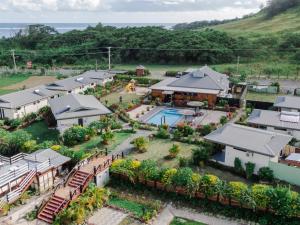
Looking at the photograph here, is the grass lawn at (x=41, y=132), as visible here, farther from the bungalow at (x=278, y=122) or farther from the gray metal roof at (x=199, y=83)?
the bungalow at (x=278, y=122)

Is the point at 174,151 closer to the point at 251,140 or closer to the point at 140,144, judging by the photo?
the point at 140,144

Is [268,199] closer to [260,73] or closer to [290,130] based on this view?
[290,130]

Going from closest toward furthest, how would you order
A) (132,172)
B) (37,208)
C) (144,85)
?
(37,208) < (132,172) < (144,85)

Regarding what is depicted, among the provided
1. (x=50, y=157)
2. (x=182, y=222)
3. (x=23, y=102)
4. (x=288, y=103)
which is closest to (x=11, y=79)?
(x=23, y=102)

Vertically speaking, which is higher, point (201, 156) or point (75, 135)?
point (75, 135)

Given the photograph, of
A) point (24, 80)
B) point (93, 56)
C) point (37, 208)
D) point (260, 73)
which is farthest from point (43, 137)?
point (93, 56)

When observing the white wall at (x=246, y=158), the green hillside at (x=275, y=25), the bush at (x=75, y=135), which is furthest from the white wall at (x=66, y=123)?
the green hillside at (x=275, y=25)

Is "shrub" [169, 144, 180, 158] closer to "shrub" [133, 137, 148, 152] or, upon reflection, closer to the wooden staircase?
"shrub" [133, 137, 148, 152]
